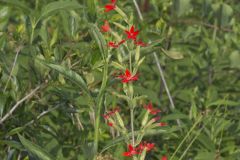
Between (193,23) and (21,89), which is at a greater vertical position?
(21,89)

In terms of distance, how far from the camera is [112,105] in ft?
8.86

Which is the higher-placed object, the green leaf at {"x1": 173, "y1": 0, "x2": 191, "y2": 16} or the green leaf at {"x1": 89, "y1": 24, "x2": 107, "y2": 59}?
the green leaf at {"x1": 89, "y1": 24, "x2": 107, "y2": 59}

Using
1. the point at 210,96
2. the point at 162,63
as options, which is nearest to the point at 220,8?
the point at 162,63

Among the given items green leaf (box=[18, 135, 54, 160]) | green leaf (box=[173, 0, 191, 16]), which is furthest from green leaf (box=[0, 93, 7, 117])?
green leaf (box=[173, 0, 191, 16])

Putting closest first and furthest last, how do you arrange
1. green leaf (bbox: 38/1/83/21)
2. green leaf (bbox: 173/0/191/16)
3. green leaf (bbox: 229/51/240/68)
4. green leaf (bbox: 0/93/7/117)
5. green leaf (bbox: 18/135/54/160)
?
green leaf (bbox: 18/135/54/160) → green leaf (bbox: 38/1/83/21) → green leaf (bbox: 0/93/7/117) → green leaf (bbox: 173/0/191/16) → green leaf (bbox: 229/51/240/68)

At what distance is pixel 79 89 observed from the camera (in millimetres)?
1941

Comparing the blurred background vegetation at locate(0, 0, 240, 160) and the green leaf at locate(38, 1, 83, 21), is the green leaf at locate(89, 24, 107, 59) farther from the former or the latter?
the green leaf at locate(38, 1, 83, 21)

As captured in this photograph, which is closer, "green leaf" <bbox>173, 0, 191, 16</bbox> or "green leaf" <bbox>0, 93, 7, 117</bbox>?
"green leaf" <bbox>0, 93, 7, 117</bbox>

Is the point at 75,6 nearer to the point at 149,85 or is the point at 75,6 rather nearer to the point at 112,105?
the point at 112,105

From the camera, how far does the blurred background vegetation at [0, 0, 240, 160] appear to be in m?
1.99

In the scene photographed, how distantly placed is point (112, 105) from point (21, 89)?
0.60m

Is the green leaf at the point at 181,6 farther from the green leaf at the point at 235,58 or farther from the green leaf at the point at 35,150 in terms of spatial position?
the green leaf at the point at 35,150

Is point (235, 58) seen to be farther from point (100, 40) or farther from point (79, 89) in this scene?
A: point (100, 40)

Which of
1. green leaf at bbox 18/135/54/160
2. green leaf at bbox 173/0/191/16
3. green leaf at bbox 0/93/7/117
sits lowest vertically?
green leaf at bbox 173/0/191/16
